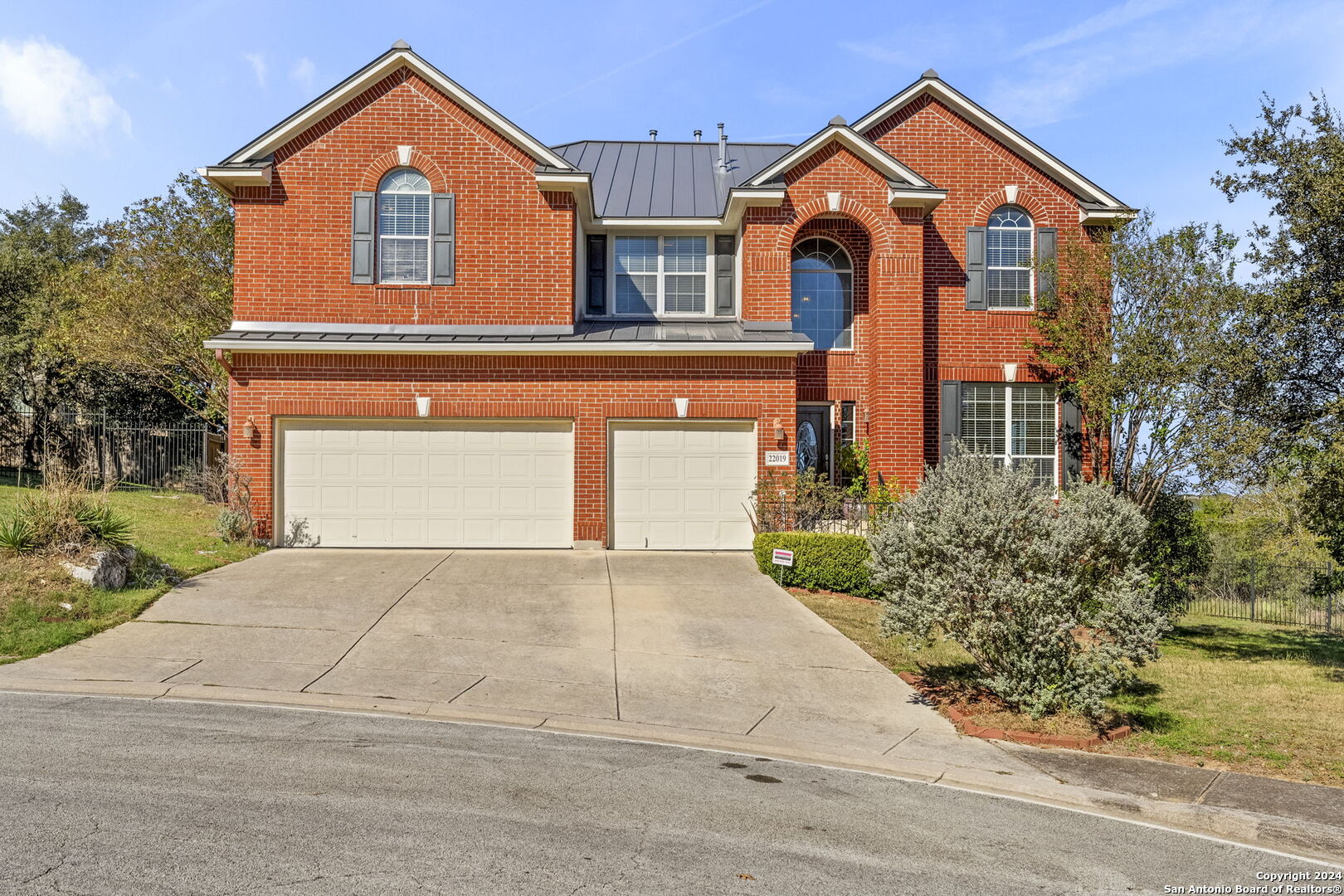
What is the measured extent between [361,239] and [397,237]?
64cm

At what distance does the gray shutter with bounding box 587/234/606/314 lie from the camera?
1991 cm

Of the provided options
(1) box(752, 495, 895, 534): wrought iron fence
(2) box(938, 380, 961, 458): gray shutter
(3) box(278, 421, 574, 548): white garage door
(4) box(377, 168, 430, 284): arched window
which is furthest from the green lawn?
(2) box(938, 380, 961, 458): gray shutter

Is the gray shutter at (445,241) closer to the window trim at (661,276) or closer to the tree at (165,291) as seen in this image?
the window trim at (661,276)

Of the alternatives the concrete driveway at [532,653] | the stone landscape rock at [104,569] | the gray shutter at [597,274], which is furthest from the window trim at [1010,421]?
the stone landscape rock at [104,569]

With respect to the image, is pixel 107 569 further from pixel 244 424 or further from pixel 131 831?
pixel 131 831

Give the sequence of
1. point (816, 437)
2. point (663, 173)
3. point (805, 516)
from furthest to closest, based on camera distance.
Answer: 1. point (663, 173)
2. point (816, 437)
3. point (805, 516)

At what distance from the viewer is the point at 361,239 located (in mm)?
17703

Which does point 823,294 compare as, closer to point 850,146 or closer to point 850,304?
point 850,304

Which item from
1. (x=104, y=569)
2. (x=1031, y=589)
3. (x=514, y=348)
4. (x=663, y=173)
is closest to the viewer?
(x=1031, y=589)

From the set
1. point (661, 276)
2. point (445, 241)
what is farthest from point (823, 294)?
point (445, 241)

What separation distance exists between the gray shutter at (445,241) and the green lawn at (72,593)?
5.93 metres

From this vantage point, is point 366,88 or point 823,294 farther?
point 823,294

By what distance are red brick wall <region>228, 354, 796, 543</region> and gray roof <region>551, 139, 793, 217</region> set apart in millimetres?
4468

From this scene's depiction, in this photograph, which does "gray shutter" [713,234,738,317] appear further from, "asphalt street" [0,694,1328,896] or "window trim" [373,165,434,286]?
"asphalt street" [0,694,1328,896]
